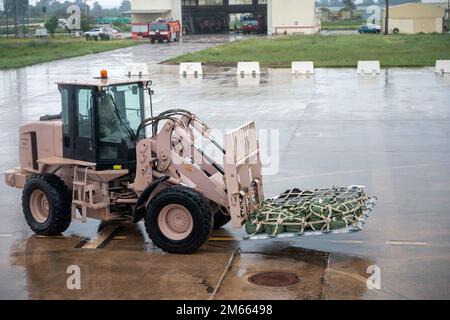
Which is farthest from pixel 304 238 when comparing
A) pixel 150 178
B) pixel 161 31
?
pixel 161 31

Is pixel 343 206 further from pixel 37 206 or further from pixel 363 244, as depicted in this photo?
pixel 37 206

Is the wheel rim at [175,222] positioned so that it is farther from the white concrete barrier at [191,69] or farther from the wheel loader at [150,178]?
the white concrete barrier at [191,69]

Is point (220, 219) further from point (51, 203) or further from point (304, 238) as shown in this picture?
point (51, 203)

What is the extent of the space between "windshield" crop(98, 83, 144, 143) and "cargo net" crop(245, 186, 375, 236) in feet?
7.83

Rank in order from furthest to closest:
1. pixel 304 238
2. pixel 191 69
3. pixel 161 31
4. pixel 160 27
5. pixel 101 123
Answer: pixel 160 27 → pixel 161 31 → pixel 191 69 → pixel 304 238 → pixel 101 123

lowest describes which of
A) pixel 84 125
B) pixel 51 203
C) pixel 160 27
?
pixel 51 203

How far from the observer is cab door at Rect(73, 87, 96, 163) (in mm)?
12078

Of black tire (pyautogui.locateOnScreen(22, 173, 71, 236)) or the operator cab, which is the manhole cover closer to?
the operator cab

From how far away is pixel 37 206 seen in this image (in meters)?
12.7

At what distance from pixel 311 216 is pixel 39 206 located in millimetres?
Answer: 4430

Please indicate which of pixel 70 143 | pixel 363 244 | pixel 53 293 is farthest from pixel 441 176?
pixel 53 293

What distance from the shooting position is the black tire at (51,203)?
12211 millimetres

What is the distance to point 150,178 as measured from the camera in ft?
38.8

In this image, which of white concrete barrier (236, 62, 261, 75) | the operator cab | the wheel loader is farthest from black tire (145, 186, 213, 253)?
white concrete barrier (236, 62, 261, 75)
